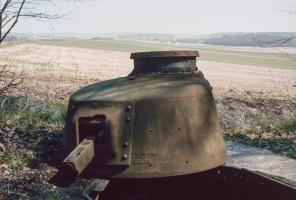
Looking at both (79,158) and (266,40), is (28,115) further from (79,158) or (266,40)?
(266,40)

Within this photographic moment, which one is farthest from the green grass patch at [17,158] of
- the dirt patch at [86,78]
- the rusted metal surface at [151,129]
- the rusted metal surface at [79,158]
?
the dirt patch at [86,78]

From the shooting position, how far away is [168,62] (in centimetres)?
404

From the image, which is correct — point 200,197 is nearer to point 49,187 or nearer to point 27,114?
point 49,187

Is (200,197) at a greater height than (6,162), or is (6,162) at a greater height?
(200,197)

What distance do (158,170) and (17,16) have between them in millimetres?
7974

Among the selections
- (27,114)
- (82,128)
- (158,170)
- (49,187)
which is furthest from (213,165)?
(27,114)

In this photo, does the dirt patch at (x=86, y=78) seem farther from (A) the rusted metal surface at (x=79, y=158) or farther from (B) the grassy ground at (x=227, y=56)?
(B) the grassy ground at (x=227, y=56)

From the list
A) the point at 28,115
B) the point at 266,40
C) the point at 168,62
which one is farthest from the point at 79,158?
the point at 266,40

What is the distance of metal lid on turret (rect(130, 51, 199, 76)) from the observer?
13.2 feet

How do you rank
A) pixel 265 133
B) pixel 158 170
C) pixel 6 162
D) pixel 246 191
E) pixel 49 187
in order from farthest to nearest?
pixel 265 133 → pixel 6 162 → pixel 49 187 → pixel 246 191 → pixel 158 170

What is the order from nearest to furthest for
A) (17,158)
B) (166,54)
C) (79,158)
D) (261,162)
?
(79,158) < (166,54) < (261,162) < (17,158)

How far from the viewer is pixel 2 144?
A: 310 inches

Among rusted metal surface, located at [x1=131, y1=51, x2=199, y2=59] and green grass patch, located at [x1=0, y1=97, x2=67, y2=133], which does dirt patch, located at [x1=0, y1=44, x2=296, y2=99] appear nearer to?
green grass patch, located at [x1=0, y1=97, x2=67, y2=133]

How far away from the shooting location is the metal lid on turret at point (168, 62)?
4020 millimetres
